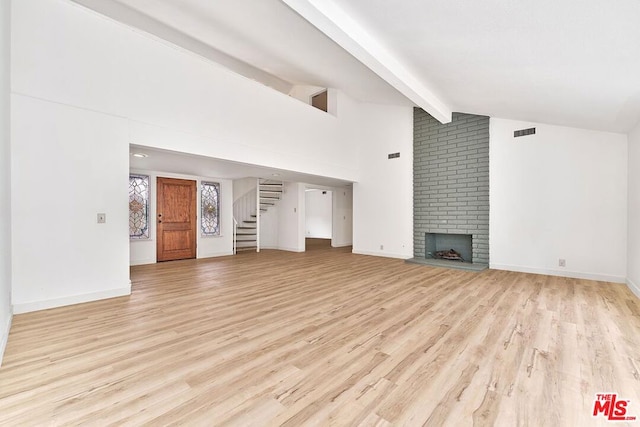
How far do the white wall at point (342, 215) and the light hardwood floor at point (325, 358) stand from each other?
19.9 ft

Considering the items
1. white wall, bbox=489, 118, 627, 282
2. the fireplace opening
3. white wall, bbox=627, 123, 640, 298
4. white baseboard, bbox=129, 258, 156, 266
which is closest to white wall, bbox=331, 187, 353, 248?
the fireplace opening

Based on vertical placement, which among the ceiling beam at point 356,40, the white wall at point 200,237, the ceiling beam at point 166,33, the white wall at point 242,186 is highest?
the ceiling beam at point 166,33

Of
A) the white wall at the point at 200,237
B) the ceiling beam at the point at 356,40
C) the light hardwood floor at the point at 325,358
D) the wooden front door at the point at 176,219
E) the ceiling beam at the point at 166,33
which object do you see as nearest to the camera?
the light hardwood floor at the point at 325,358

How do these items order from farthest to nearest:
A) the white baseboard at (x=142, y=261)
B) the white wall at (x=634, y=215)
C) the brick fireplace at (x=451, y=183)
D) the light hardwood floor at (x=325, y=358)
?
the white baseboard at (x=142, y=261), the brick fireplace at (x=451, y=183), the white wall at (x=634, y=215), the light hardwood floor at (x=325, y=358)

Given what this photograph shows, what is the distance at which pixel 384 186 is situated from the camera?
7613 millimetres

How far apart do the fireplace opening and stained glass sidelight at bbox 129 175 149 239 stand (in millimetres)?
6728

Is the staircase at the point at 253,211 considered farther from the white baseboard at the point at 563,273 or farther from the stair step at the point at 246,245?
the white baseboard at the point at 563,273

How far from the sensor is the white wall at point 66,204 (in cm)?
313

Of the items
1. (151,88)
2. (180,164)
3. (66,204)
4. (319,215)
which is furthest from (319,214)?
(66,204)

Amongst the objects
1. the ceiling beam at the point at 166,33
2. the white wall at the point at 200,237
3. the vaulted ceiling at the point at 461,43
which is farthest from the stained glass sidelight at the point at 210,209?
the vaulted ceiling at the point at 461,43

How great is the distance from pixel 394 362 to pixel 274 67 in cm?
695

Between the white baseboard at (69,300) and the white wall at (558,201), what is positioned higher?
the white wall at (558,201)

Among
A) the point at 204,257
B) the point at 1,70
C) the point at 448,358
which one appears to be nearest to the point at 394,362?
the point at 448,358

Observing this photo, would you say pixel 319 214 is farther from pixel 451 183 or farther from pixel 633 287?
pixel 633 287
